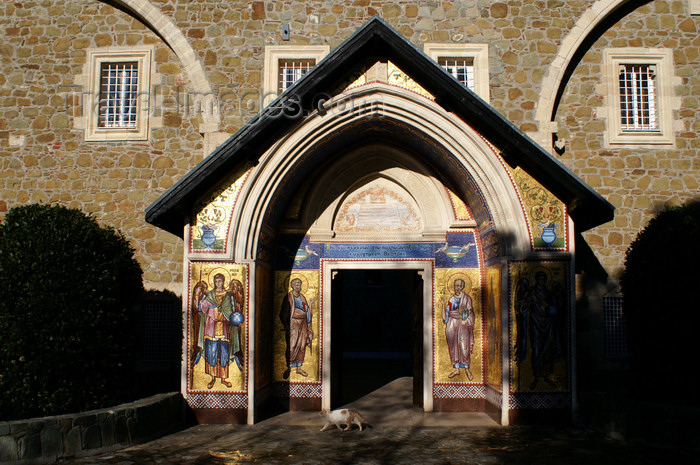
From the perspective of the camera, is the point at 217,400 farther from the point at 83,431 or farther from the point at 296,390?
the point at 83,431

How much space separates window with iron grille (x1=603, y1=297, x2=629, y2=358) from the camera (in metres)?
10.9

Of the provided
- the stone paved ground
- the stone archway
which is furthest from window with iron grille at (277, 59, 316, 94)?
the stone paved ground

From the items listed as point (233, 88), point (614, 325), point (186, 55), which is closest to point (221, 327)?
point (233, 88)

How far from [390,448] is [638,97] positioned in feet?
29.5

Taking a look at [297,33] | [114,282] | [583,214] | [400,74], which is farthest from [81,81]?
[583,214]

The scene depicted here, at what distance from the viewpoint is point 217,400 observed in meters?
8.07

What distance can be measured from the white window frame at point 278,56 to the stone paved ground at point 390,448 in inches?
261

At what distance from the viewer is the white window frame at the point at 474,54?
1100 cm

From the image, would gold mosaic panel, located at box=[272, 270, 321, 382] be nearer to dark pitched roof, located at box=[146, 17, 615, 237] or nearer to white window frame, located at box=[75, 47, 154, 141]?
dark pitched roof, located at box=[146, 17, 615, 237]

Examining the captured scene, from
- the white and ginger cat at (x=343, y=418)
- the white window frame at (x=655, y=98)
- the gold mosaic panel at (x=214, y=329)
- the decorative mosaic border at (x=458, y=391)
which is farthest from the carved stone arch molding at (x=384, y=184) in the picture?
the white window frame at (x=655, y=98)

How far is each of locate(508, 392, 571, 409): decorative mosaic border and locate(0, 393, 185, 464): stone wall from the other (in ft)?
16.2

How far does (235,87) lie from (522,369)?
7661 millimetres

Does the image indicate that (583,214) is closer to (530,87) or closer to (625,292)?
(625,292)

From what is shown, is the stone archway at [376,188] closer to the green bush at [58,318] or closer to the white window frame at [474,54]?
the green bush at [58,318]
